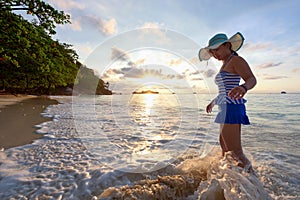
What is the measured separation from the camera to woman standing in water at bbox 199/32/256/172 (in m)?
2.12

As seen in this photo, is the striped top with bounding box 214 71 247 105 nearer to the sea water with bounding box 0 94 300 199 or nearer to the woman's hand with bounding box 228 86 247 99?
the woman's hand with bounding box 228 86 247 99

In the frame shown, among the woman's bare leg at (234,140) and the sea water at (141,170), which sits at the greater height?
the woman's bare leg at (234,140)

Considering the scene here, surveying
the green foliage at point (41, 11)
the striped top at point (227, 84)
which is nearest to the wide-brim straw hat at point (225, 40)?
the striped top at point (227, 84)

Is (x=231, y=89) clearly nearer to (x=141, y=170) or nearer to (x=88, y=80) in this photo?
(x=141, y=170)

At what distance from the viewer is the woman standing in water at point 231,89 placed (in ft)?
6.97

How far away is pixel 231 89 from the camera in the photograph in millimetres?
2109

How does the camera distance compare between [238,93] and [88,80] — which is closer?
[238,93]

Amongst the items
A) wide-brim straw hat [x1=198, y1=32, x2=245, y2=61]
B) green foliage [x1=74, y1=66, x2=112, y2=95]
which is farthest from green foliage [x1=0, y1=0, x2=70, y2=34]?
wide-brim straw hat [x1=198, y1=32, x2=245, y2=61]

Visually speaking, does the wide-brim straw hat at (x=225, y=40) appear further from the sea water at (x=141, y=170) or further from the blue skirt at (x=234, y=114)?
the sea water at (x=141, y=170)

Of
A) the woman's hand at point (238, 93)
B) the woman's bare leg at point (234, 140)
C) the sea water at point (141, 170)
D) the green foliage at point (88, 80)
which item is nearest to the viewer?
the woman's hand at point (238, 93)

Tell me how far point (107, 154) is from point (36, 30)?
11.0 meters

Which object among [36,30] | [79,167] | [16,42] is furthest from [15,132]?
[36,30]

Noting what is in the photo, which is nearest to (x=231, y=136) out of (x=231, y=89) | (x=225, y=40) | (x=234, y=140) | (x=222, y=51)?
(x=234, y=140)

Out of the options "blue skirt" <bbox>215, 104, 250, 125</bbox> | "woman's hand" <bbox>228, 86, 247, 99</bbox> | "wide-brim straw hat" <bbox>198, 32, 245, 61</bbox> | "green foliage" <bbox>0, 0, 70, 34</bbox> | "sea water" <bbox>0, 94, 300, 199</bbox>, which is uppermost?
"green foliage" <bbox>0, 0, 70, 34</bbox>
